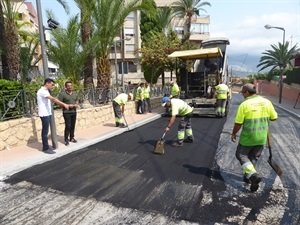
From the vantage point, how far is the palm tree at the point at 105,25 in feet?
37.5

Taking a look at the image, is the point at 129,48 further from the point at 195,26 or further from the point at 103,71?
the point at 103,71

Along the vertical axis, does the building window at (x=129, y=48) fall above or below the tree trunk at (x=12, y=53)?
above

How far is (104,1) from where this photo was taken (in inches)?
447

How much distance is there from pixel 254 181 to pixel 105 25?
9587mm

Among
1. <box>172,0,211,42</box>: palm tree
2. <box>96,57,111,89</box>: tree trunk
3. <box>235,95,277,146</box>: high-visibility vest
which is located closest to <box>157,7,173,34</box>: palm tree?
<box>172,0,211,42</box>: palm tree

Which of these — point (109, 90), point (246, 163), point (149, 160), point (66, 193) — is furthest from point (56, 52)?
point (246, 163)

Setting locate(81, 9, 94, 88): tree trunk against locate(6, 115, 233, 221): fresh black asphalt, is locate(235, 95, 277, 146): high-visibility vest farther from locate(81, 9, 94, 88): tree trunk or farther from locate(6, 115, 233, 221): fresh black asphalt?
locate(81, 9, 94, 88): tree trunk

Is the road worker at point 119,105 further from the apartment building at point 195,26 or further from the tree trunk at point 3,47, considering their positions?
the apartment building at point 195,26

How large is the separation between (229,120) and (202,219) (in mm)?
8143

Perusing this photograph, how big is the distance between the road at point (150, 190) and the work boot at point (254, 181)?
0.10 metres

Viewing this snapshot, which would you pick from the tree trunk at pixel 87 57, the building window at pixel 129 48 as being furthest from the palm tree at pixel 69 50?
the building window at pixel 129 48

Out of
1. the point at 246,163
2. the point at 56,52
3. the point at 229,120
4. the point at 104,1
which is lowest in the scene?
the point at 229,120

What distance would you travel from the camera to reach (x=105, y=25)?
1152 cm

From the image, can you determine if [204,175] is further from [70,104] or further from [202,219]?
[70,104]
